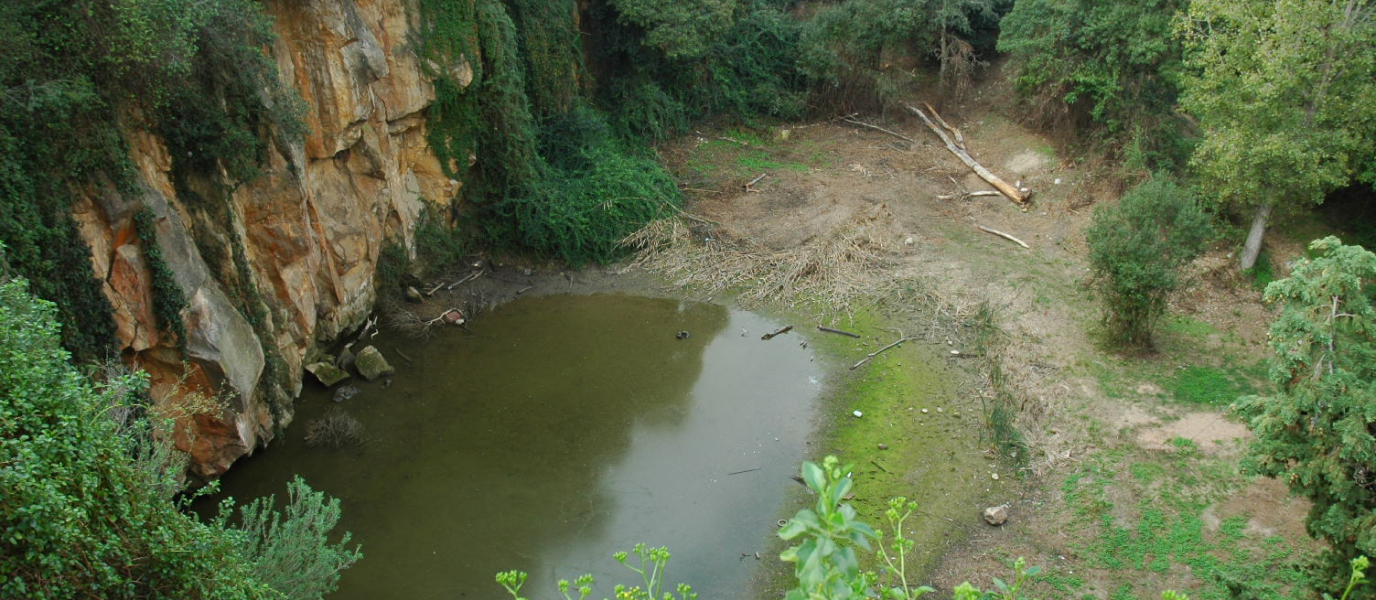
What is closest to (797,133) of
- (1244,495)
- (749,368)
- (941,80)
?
(941,80)

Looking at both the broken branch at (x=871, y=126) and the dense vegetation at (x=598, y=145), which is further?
the broken branch at (x=871, y=126)

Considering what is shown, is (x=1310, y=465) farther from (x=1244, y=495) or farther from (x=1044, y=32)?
(x=1044, y=32)

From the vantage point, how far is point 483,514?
11.1 metres

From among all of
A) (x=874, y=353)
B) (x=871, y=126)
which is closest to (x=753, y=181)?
(x=871, y=126)

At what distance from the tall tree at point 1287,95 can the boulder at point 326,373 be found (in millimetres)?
14331

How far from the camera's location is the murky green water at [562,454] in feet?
34.3

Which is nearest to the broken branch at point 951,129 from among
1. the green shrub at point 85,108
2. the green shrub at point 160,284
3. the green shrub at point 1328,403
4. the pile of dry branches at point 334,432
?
the green shrub at point 1328,403

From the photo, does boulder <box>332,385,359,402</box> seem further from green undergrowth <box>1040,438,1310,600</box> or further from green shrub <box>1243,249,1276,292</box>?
green shrub <box>1243,249,1276,292</box>

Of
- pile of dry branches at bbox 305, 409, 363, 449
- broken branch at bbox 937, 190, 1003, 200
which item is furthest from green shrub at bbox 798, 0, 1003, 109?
pile of dry branches at bbox 305, 409, 363, 449

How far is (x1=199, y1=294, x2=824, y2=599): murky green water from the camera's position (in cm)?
1045

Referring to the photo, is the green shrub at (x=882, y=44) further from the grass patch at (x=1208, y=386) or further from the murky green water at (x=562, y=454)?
the grass patch at (x=1208, y=386)

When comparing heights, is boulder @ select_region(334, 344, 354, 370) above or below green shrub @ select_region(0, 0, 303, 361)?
below

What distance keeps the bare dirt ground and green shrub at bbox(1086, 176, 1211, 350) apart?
78cm

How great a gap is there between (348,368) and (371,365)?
42 cm
